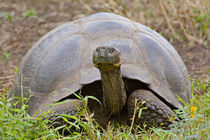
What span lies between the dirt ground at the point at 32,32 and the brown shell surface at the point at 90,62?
90 centimetres

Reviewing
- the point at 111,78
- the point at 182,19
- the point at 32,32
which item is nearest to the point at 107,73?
the point at 111,78

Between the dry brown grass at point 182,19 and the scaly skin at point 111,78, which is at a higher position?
the dry brown grass at point 182,19

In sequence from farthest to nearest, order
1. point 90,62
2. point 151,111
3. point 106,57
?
point 90,62, point 151,111, point 106,57

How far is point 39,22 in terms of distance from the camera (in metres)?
7.34

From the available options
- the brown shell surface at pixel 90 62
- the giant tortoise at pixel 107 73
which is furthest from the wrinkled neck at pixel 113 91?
the brown shell surface at pixel 90 62

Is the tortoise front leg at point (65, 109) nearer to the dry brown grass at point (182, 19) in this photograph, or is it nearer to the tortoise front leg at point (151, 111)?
the tortoise front leg at point (151, 111)

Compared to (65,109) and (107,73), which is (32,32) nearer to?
(65,109)

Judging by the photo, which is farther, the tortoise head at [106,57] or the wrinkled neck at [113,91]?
the wrinkled neck at [113,91]

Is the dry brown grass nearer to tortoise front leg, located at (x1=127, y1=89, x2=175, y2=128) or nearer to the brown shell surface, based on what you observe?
the brown shell surface

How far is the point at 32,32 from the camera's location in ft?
22.7

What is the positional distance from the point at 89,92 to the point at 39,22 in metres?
4.22

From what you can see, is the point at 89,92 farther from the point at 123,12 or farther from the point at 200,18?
the point at 200,18

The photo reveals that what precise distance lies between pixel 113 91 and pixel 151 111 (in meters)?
0.37

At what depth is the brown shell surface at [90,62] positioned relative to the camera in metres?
3.31
